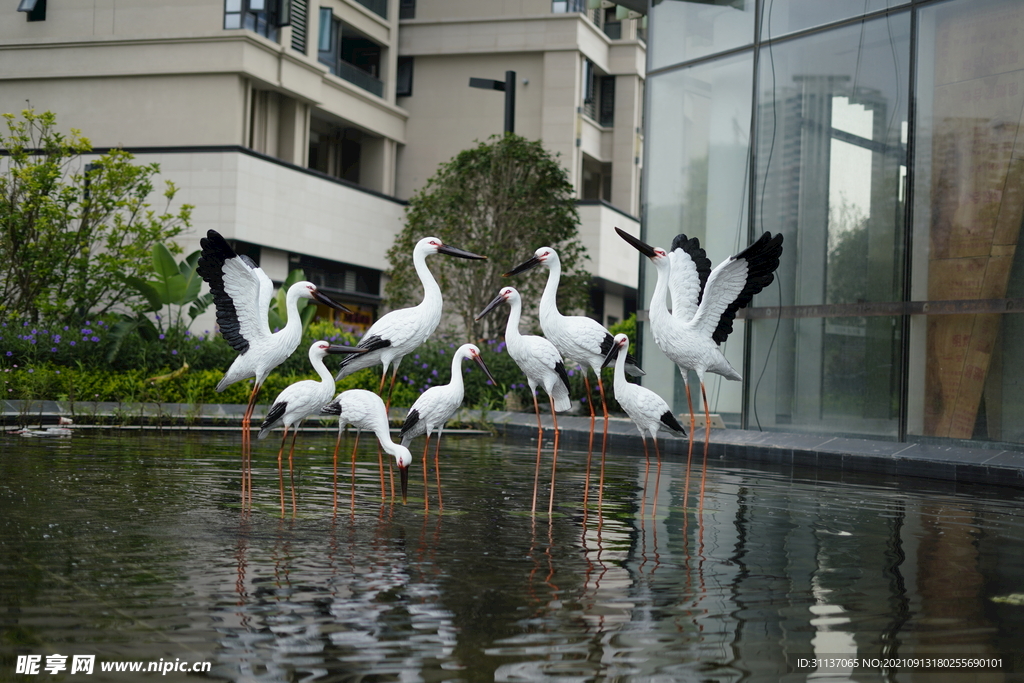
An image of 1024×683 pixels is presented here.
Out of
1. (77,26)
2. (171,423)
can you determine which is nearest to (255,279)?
(171,423)

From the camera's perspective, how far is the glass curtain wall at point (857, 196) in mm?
12672

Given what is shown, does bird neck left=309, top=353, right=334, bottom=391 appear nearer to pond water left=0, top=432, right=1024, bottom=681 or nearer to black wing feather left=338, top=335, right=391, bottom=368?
black wing feather left=338, top=335, right=391, bottom=368

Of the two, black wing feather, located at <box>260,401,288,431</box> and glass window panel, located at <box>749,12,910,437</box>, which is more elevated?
glass window panel, located at <box>749,12,910,437</box>

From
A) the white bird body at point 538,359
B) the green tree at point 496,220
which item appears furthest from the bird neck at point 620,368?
the green tree at point 496,220

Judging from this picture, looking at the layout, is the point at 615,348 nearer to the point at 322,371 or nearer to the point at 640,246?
the point at 640,246

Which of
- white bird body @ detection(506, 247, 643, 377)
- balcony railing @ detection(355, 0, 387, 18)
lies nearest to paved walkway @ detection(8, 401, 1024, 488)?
white bird body @ detection(506, 247, 643, 377)

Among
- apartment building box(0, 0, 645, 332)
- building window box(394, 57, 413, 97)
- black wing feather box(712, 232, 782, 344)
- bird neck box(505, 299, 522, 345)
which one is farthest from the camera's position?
building window box(394, 57, 413, 97)

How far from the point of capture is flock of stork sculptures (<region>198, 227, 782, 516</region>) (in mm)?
6887

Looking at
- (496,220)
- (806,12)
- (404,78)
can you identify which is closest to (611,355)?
(806,12)

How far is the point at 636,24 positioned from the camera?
3494 centimetres

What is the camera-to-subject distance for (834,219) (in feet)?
47.9

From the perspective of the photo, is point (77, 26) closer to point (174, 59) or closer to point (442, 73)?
point (174, 59)

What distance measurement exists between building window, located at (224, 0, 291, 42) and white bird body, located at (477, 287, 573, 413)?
19526 mm

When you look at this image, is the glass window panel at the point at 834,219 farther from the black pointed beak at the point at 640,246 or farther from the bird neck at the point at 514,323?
the bird neck at the point at 514,323
